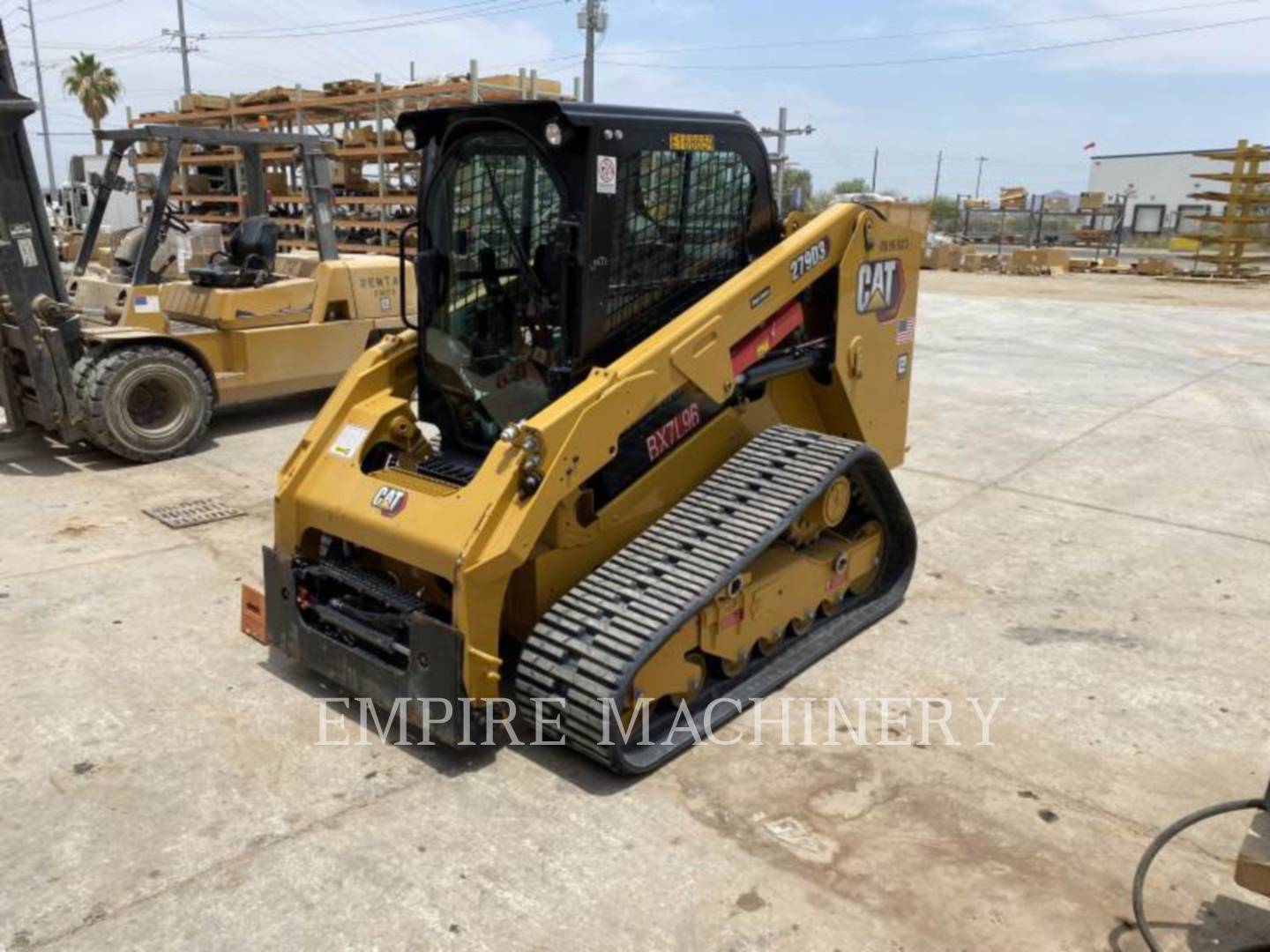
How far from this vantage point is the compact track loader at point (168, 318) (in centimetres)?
714

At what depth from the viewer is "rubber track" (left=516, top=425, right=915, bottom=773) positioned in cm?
351

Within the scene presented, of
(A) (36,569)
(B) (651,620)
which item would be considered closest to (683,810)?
(B) (651,620)

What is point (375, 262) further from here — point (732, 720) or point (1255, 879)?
point (1255, 879)

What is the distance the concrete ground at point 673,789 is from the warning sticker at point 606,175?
2073 millimetres

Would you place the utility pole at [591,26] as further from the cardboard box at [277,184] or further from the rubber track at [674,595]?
the rubber track at [674,595]

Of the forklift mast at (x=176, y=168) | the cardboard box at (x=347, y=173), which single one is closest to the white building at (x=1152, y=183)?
the cardboard box at (x=347, y=173)

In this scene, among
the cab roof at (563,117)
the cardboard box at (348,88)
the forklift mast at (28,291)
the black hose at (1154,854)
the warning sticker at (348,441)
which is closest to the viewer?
the black hose at (1154,854)

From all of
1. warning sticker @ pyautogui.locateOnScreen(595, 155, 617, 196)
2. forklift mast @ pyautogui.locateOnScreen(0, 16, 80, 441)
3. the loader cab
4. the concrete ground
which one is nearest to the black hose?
the concrete ground

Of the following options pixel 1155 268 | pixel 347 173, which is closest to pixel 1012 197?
pixel 1155 268

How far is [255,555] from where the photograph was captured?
5660 millimetres

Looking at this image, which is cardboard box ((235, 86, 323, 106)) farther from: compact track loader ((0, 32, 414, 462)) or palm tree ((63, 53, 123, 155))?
palm tree ((63, 53, 123, 155))

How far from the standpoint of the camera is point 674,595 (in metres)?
3.65

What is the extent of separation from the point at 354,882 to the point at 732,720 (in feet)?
5.10

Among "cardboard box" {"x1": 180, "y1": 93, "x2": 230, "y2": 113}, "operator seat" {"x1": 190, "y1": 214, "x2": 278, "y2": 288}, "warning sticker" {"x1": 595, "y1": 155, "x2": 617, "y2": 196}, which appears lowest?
"operator seat" {"x1": 190, "y1": 214, "x2": 278, "y2": 288}
